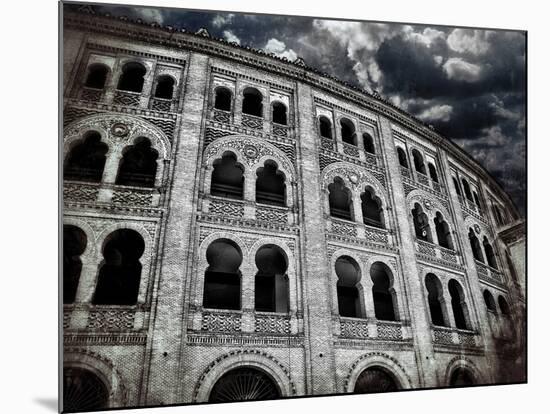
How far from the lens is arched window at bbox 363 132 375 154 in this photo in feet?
38.1

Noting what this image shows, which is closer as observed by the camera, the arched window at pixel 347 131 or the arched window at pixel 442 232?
the arched window at pixel 442 232

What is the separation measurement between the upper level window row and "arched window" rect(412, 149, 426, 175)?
402cm

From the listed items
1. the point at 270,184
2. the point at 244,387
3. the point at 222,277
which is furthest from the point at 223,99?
the point at 244,387

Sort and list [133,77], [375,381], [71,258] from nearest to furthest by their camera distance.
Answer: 1. [71,258]
2. [375,381]
3. [133,77]

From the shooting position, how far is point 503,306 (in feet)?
33.9

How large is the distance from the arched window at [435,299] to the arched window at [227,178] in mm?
5210

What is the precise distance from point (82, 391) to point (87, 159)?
4.31 metres

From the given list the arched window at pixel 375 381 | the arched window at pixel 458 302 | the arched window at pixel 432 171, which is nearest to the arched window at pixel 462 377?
the arched window at pixel 458 302

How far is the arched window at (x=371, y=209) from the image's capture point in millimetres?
10566

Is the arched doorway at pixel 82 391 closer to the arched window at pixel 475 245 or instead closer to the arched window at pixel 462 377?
the arched window at pixel 462 377

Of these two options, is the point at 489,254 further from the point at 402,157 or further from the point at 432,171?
the point at 402,157

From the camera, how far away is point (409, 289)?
9.67 m

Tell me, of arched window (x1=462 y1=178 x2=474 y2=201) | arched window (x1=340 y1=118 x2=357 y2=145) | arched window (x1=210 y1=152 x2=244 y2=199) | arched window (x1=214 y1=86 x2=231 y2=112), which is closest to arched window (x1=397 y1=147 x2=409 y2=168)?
arched window (x1=340 y1=118 x2=357 y2=145)

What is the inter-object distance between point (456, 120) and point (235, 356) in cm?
789
